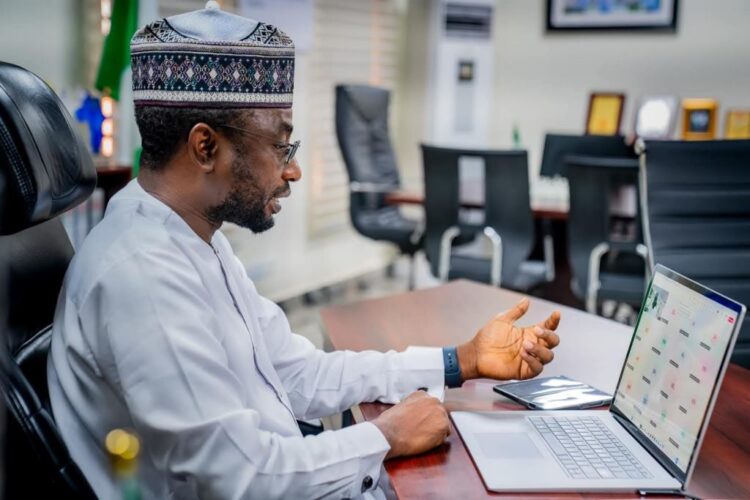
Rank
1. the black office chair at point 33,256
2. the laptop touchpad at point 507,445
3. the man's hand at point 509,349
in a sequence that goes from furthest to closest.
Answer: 1. the man's hand at point 509,349
2. the laptop touchpad at point 507,445
3. the black office chair at point 33,256

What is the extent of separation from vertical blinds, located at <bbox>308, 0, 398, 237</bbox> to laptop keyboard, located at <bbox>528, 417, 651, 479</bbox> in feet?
11.9

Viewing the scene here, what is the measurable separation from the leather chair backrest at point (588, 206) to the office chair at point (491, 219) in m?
0.19

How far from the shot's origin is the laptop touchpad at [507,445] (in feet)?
4.00

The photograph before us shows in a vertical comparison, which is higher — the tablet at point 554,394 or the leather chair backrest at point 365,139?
the leather chair backrest at point 365,139

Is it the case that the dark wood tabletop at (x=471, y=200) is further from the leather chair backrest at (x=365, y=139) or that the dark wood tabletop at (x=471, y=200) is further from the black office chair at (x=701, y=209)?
the black office chair at (x=701, y=209)

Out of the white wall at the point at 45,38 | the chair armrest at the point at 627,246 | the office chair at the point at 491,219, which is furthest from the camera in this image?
the office chair at the point at 491,219

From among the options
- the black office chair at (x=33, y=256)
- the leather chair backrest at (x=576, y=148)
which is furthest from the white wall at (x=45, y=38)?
the leather chair backrest at (x=576, y=148)

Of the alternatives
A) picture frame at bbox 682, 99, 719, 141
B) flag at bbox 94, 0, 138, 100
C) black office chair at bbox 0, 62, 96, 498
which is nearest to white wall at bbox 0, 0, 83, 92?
flag at bbox 94, 0, 138, 100

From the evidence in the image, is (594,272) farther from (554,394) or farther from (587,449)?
(587,449)

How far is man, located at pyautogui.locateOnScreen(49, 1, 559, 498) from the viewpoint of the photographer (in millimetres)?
1107

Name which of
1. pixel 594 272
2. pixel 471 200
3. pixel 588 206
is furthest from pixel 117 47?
pixel 594 272

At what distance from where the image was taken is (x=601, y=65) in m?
5.50

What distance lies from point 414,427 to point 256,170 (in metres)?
0.45

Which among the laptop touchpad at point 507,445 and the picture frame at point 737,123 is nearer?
the laptop touchpad at point 507,445
